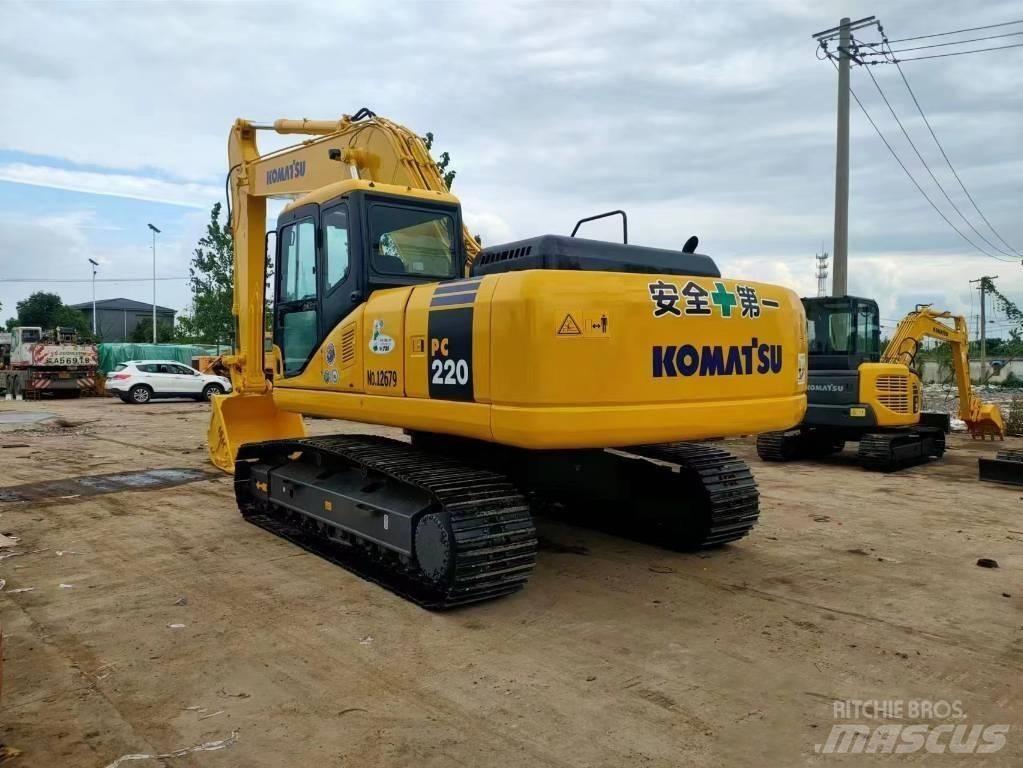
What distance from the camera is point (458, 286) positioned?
479 cm

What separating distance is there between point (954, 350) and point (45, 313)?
71380 mm

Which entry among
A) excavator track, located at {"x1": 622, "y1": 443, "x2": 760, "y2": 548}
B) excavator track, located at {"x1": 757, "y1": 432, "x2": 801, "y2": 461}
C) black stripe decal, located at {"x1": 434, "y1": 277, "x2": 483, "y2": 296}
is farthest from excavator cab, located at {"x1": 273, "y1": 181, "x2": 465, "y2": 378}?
excavator track, located at {"x1": 757, "y1": 432, "x2": 801, "y2": 461}

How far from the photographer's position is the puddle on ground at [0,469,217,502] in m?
8.79

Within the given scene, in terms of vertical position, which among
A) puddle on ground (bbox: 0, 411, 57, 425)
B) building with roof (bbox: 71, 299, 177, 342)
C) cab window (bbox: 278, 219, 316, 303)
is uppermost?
building with roof (bbox: 71, 299, 177, 342)

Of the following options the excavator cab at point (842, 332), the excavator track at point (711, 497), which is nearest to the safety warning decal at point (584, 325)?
the excavator track at point (711, 497)

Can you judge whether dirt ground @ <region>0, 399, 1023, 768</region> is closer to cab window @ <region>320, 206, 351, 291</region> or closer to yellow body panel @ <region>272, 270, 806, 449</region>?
yellow body panel @ <region>272, 270, 806, 449</region>

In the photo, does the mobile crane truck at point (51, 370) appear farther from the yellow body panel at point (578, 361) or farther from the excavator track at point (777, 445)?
the yellow body panel at point (578, 361)

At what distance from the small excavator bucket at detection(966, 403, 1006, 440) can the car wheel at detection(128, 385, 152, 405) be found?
73.9 ft

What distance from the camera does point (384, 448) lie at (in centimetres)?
599

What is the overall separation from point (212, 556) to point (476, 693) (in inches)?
130

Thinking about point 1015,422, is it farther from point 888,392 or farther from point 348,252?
point 348,252

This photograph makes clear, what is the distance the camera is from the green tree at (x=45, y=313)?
6462cm

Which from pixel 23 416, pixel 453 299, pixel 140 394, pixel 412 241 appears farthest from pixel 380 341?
pixel 140 394

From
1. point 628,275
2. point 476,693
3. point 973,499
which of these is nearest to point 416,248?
point 628,275
